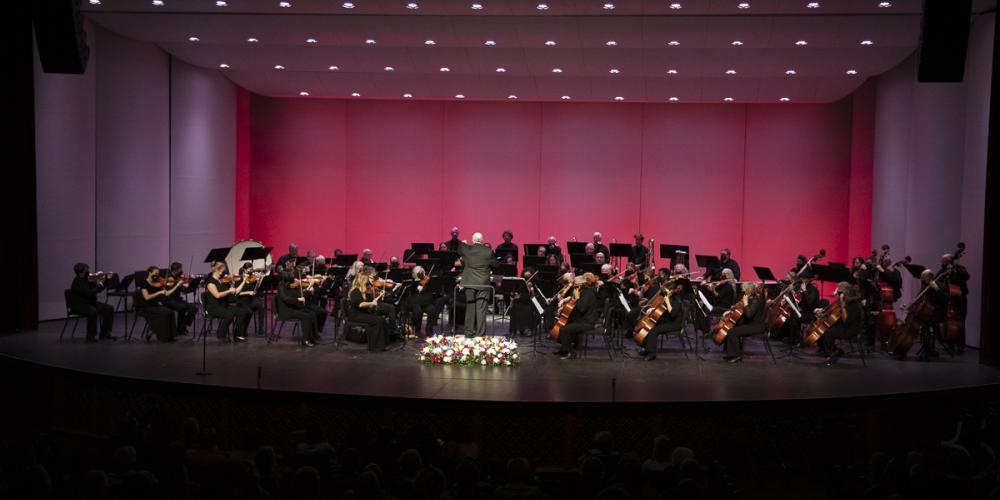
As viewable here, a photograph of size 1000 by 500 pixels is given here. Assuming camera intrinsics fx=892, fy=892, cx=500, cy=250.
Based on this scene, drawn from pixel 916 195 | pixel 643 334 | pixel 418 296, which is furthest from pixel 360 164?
pixel 916 195

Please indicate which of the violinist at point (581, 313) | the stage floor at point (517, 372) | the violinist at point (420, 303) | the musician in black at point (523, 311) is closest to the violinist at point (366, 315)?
the stage floor at point (517, 372)

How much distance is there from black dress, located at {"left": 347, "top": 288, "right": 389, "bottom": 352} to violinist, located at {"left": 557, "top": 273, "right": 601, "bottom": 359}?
2573 millimetres

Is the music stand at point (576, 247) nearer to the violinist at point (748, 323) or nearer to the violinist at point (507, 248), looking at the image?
the violinist at point (507, 248)

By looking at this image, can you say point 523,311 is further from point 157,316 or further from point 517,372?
point 157,316

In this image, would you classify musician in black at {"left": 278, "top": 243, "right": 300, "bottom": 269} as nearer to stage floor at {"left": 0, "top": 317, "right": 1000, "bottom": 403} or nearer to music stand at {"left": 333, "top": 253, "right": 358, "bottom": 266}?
music stand at {"left": 333, "top": 253, "right": 358, "bottom": 266}

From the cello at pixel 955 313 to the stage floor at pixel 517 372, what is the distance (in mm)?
281

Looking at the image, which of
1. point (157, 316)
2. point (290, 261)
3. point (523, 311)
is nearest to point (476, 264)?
point (523, 311)

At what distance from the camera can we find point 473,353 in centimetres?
1183

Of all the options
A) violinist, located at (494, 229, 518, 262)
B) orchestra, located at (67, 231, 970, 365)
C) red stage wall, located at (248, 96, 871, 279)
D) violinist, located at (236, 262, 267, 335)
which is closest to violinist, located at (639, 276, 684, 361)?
orchestra, located at (67, 231, 970, 365)

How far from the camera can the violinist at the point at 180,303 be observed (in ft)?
44.1

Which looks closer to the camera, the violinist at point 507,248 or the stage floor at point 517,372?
the stage floor at point 517,372

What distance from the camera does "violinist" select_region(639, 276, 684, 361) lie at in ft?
40.8

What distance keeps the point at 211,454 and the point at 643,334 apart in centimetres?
697

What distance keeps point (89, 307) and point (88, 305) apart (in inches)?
2.0
